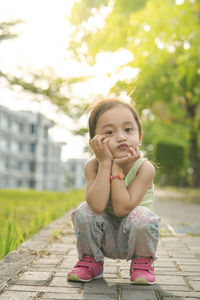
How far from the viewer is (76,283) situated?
224 cm

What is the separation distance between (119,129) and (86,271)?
34.8 inches

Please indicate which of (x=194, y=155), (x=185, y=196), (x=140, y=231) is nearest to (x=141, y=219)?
(x=140, y=231)

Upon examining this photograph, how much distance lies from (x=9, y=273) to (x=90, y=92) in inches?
366

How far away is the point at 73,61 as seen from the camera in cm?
1081

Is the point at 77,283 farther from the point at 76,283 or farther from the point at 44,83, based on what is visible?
the point at 44,83

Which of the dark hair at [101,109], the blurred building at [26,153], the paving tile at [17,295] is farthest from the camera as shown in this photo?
the blurred building at [26,153]

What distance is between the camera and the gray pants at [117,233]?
2.24m

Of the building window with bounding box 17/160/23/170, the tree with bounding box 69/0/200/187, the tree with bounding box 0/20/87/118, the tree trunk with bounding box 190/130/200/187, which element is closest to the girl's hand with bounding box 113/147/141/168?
the tree with bounding box 69/0/200/187

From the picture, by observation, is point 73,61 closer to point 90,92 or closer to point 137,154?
point 90,92

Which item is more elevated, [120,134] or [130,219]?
[120,134]

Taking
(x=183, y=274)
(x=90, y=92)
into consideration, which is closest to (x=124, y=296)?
(x=183, y=274)

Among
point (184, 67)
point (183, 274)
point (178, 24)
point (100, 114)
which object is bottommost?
point (183, 274)

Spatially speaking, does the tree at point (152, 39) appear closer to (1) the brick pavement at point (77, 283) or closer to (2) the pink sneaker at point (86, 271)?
(1) the brick pavement at point (77, 283)

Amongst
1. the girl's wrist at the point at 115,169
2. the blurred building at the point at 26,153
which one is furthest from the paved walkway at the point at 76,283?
the blurred building at the point at 26,153
